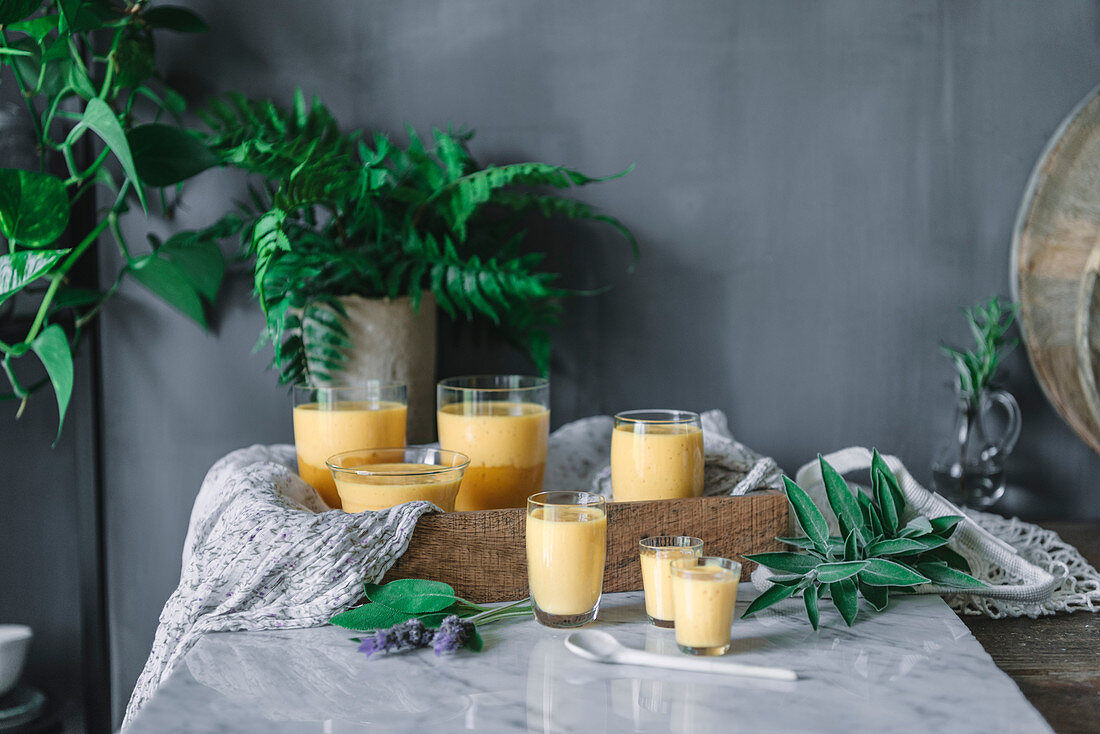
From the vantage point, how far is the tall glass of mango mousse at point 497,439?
1.12m

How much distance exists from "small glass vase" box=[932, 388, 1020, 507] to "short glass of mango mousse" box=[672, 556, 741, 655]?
722mm

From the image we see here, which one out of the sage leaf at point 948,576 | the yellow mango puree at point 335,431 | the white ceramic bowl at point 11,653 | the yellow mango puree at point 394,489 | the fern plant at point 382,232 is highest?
the fern plant at point 382,232

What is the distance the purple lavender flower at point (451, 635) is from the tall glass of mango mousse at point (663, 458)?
32 centimetres

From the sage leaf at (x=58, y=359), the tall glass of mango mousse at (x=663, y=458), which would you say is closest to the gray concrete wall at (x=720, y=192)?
the sage leaf at (x=58, y=359)

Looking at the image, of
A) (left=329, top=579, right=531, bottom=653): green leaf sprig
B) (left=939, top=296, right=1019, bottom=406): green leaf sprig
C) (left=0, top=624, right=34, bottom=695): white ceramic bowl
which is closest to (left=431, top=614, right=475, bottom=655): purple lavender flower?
(left=329, top=579, right=531, bottom=653): green leaf sprig

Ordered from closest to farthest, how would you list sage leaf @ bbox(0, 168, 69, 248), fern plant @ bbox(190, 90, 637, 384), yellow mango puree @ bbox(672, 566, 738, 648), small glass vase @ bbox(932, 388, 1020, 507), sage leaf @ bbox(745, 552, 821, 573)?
yellow mango puree @ bbox(672, 566, 738, 648) < sage leaf @ bbox(745, 552, 821, 573) < sage leaf @ bbox(0, 168, 69, 248) < fern plant @ bbox(190, 90, 637, 384) < small glass vase @ bbox(932, 388, 1020, 507)

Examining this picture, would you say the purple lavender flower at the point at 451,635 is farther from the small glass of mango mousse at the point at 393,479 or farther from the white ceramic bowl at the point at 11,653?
the white ceramic bowl at the point at 11,653

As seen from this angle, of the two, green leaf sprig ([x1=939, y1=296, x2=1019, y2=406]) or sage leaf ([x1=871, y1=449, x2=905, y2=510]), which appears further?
green leaf sprig ([x1=939, y1=296, x2=1019, y2=406])

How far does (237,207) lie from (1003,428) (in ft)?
4.30

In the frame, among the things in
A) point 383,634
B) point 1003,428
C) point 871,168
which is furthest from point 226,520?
point 1003,428

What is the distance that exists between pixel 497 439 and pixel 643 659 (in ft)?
1.28

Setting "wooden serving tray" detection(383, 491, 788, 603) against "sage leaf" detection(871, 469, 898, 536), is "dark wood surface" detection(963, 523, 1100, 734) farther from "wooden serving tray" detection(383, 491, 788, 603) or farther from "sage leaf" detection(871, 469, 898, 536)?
"wooden serving tray" detection(383, 491, 788, 603)

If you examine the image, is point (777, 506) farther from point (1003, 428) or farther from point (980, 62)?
point (980, 62)

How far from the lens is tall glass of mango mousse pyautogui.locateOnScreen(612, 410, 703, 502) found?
42.0 inches
